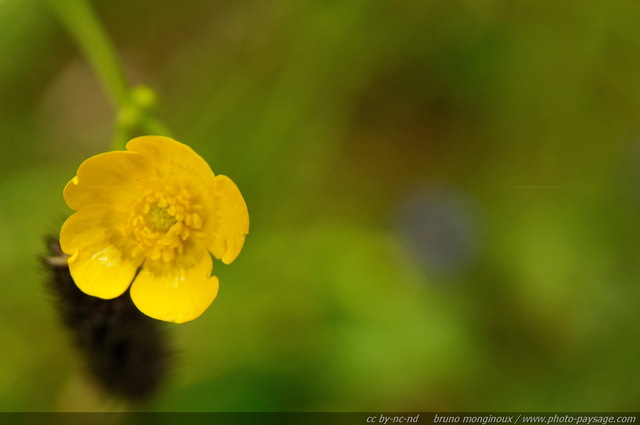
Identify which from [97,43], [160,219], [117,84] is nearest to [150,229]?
[160,219]

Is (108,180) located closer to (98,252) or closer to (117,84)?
(98,252)

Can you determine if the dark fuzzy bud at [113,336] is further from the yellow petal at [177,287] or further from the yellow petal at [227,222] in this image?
the yellow petal at [227,222]

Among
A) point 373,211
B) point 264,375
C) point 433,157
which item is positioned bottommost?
point 264,375

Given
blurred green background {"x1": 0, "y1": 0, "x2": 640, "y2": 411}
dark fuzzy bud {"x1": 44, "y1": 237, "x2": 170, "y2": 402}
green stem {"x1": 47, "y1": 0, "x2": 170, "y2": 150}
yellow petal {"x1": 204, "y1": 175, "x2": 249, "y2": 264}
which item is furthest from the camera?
blurred green background {"x1": 0, "y1": 0, "x2": 640, "y2": 411}

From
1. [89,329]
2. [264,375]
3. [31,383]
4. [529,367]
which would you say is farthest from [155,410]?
[529,367]

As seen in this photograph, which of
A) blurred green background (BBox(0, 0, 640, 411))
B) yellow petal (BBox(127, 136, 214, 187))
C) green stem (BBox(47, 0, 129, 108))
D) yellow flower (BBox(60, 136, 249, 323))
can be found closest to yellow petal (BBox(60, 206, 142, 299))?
yellow flower (BBox(60, 136, 249, 323))

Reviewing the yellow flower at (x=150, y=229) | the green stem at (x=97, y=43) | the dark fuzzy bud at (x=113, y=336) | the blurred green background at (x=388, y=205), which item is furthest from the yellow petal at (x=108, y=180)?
the blurred green background at (x=388, y=205)

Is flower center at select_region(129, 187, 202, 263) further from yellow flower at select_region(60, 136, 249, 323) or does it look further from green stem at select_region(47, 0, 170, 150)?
green stem at select_region(47, 0, 170, 150)

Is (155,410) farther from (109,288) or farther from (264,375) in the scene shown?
(109,288)
